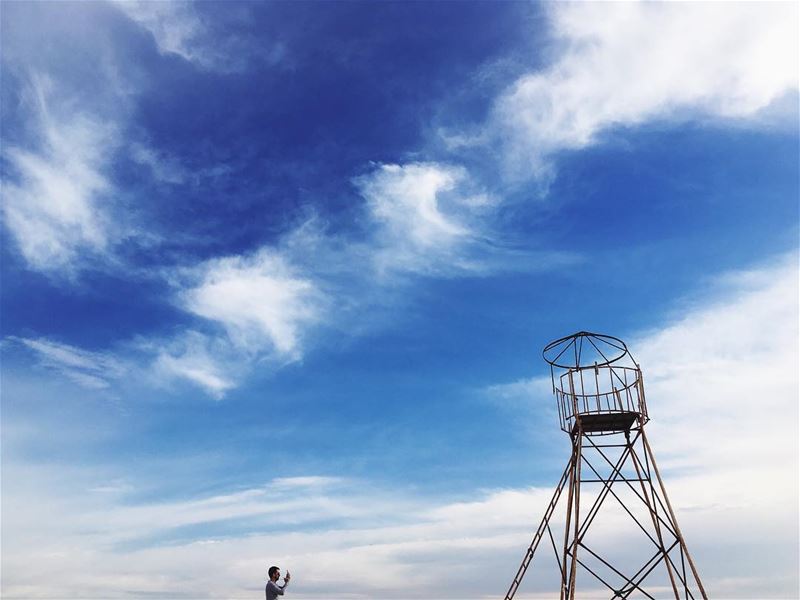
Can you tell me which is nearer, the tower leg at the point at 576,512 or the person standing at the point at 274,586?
the person standing at the point at 274,586

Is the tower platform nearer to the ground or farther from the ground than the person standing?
farther from the ground

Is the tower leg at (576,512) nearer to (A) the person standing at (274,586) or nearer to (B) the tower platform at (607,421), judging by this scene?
(B) the tower platform at (607,421)

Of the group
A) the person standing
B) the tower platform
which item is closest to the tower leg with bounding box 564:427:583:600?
the tower platform

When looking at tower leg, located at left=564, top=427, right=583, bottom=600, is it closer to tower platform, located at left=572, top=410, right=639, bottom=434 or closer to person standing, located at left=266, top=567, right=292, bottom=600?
tower platform, located at left=572, top=410, right=639, bottom=434

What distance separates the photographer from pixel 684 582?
26141mm

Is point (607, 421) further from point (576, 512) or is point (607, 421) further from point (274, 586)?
point (274, 586)

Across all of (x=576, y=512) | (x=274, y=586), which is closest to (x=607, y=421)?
(x=576, y=512)

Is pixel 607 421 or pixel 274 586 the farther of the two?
pixel 607 421

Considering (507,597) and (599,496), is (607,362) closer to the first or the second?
(599,496)

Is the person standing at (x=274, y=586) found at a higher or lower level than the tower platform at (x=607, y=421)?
lower

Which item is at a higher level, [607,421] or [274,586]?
[607,421]

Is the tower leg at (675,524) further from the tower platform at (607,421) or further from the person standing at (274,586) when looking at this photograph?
the person standing at (274,586)

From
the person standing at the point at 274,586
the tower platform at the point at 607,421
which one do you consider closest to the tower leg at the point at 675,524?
the tower platform at the point at 607,421

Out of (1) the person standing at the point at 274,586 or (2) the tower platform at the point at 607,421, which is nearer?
(1) the person standing at the point at 274,586
